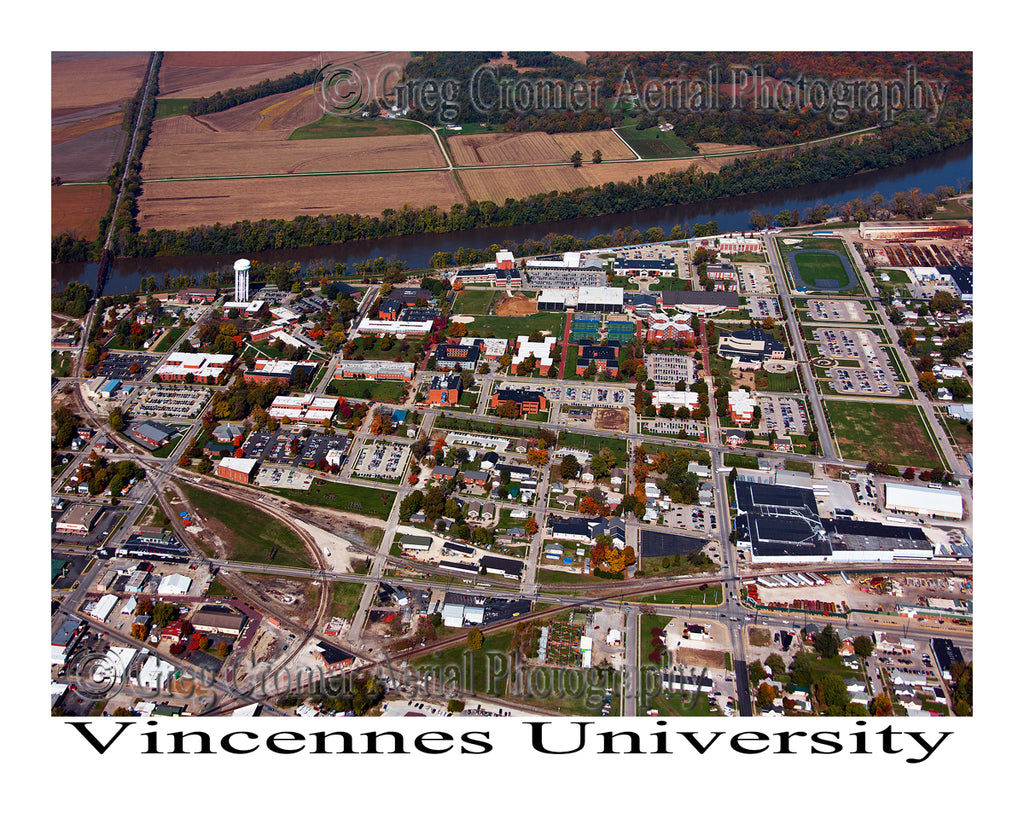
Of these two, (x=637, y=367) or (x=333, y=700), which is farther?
(x=637, y=367)

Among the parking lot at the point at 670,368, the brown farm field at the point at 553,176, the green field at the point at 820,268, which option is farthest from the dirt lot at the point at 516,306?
the green field at the point at 820,268

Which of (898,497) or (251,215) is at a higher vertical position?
(251,215)

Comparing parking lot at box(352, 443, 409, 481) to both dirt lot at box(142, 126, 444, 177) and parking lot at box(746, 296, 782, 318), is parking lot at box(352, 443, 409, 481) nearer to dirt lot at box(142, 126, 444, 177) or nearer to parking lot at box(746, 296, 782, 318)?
parking lot at box(746, 296, 782, 318)

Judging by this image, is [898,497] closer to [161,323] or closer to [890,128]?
[161,323]

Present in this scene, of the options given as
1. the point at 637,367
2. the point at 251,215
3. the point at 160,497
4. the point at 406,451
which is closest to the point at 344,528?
the point at 406,451

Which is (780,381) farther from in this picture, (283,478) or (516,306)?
(283,478)

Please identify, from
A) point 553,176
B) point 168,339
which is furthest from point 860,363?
point 168,339
